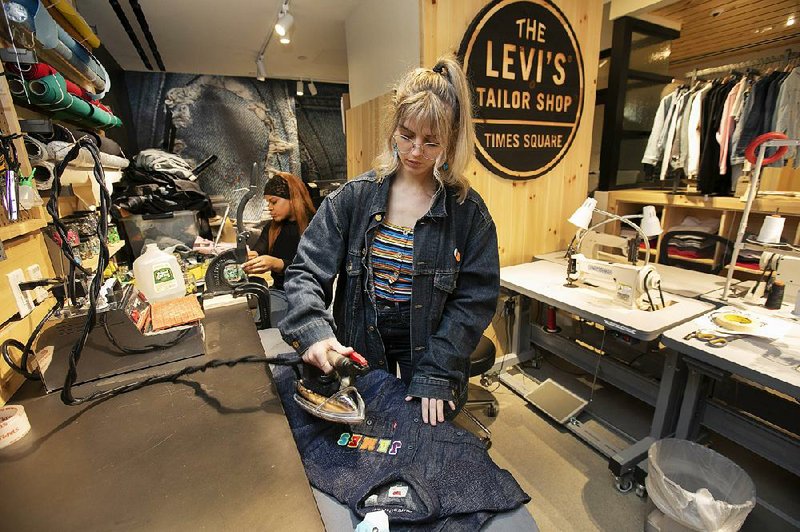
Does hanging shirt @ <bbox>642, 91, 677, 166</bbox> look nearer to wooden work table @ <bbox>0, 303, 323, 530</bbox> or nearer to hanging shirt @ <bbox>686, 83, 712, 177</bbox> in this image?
hanging shirt @ <bbox>686, 83, 712, 177</bbox>

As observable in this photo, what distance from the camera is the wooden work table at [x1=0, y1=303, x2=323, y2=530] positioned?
0.57m

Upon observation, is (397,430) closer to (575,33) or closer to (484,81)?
(484,81)

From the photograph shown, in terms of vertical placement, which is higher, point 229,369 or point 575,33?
point 575,33

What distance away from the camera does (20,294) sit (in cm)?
99

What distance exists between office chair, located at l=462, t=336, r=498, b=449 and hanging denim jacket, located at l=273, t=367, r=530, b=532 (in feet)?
2.29

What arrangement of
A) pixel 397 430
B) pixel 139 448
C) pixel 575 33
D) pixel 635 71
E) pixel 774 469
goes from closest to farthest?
pixel 139 448
pixel 397 430
pixel 774 469
pixel 575 33
pixel 635 71

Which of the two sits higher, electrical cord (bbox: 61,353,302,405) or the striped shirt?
the striped shirt

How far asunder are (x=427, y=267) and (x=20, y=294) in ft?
3.60

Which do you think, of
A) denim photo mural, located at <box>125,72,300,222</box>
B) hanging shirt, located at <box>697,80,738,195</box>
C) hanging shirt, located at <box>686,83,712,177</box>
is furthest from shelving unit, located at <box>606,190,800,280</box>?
denim photo mural, located at <box>125,72,300,222</box>

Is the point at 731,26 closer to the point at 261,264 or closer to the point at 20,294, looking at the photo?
the point at 261,264

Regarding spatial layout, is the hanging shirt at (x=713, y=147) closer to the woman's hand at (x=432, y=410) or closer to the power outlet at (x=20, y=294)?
the woman's hand at (x=432, y=410)

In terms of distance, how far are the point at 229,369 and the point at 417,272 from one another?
1.91 ft

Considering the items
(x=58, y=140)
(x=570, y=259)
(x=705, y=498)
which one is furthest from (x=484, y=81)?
(x=705, y=498)

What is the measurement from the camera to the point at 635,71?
4.05 meters
